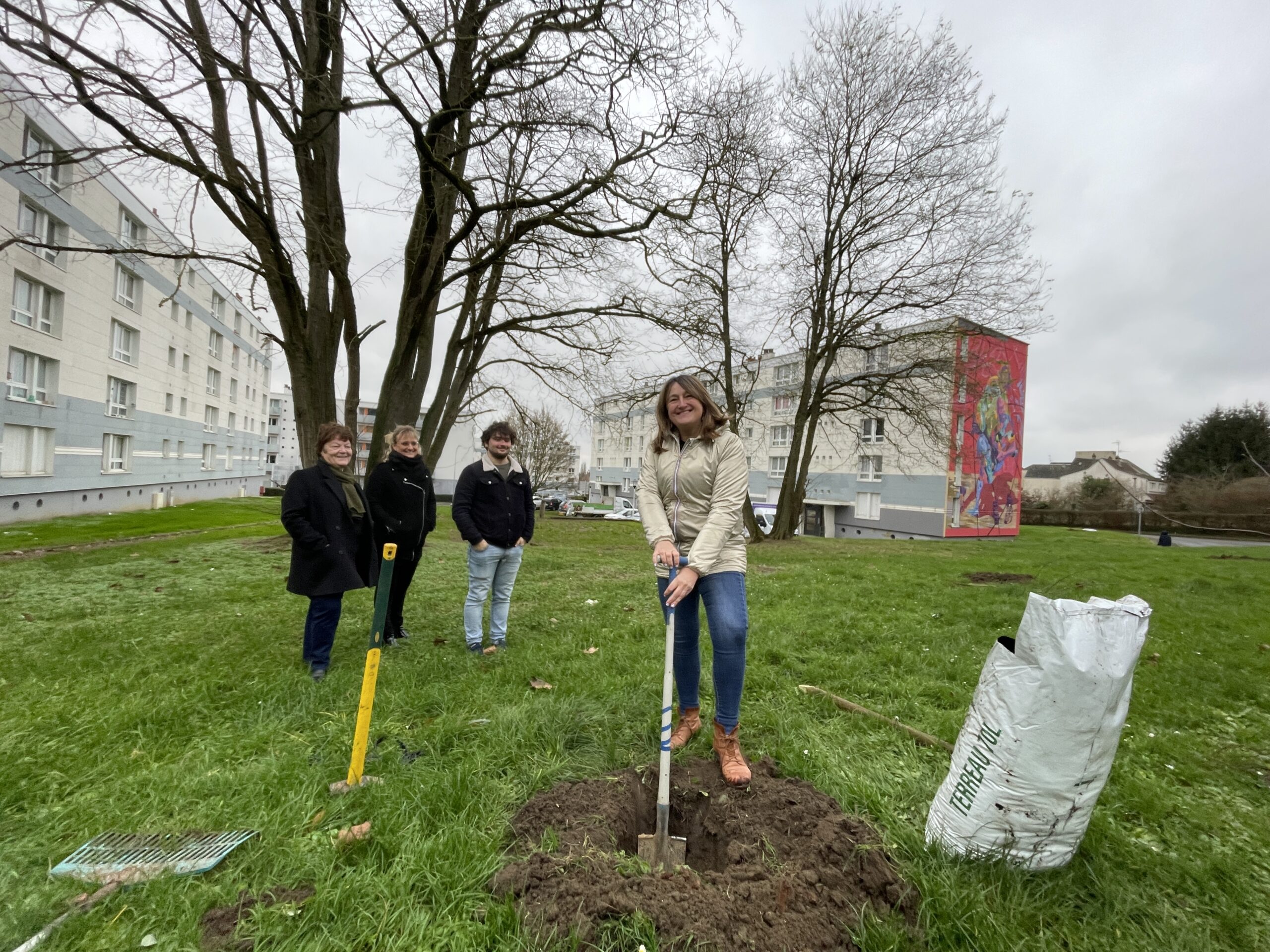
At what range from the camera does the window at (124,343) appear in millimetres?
23203

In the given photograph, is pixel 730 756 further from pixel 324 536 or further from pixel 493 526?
pixel 324 536

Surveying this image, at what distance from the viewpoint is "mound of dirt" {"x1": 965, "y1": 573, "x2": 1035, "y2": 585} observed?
9.64m

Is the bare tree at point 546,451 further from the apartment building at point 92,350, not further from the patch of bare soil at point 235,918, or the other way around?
the patch of bare soil at point 235,918

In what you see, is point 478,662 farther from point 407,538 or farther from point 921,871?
point 921,871

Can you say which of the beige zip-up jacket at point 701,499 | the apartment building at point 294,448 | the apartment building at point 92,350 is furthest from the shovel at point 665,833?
the apartment building at point 294,448

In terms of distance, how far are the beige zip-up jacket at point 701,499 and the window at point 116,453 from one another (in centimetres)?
2851

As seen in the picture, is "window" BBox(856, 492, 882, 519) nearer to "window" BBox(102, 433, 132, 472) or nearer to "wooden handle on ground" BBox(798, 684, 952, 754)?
"wooden handle on ground" BBox(798, 684, 952, 754)

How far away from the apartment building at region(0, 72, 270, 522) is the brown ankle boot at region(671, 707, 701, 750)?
9.95 metres

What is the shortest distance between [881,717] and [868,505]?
3780 cm

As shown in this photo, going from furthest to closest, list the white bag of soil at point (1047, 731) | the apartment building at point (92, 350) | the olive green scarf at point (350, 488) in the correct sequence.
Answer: the apartment building at point (92, 350)
the olive green scarf at point (350, 488)
the white bag of soil at point (1047, 731)

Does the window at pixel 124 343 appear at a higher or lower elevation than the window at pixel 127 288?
lower

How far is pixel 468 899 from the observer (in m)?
1.85

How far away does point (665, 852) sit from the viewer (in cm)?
218

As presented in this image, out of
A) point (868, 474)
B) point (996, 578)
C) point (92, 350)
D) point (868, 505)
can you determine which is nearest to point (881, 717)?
point (996, 578)
